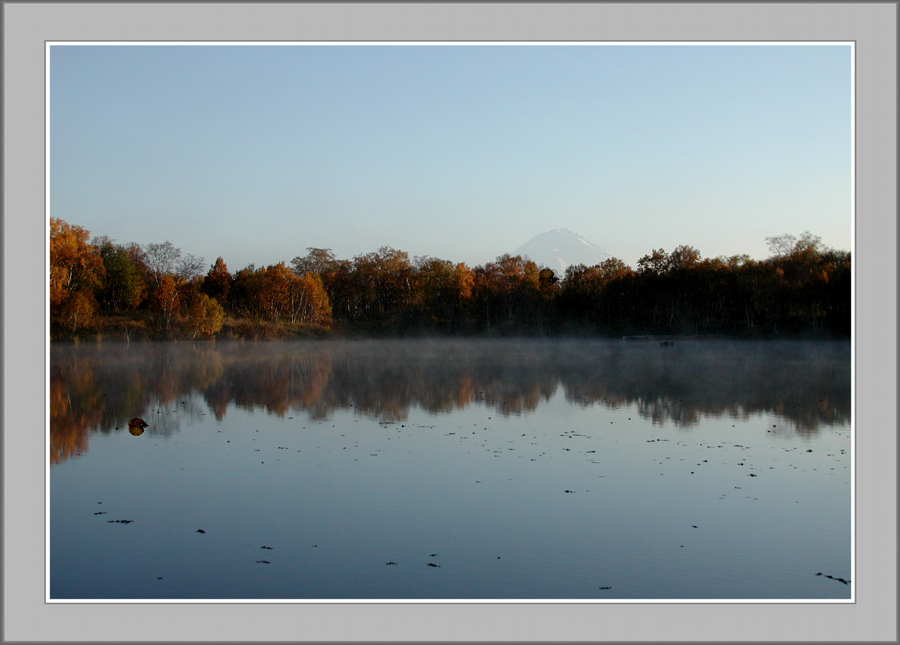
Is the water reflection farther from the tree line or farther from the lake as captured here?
the tree line

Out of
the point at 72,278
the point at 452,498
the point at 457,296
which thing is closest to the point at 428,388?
the point at 452,498

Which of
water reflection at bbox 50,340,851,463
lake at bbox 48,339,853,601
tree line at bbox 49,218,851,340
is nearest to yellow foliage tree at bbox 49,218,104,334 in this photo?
tree line at bbox 49,218,851,340

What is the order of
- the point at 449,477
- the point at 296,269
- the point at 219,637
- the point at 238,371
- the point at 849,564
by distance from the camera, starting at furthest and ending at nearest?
the point at 296,269 → the point at 238,371 → the point at 449,477 → the point at 849,564 → the point at 219,637

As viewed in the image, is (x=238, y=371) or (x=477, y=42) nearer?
(x=477, y=42)

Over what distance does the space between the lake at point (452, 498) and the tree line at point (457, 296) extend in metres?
34.5

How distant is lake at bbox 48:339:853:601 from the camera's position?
19.3ft

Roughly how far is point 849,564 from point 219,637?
5.57 metres

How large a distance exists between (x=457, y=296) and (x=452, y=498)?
192 ft

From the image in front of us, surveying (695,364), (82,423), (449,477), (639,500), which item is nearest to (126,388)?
(82,423)

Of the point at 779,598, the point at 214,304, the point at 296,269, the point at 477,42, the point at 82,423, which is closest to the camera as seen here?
the point at 779,598

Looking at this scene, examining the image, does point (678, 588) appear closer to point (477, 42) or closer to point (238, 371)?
point (477, 42)

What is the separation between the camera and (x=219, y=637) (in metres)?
4.96

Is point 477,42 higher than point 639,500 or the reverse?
higher

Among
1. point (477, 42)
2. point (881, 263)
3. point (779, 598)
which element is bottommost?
point (779, 598)
